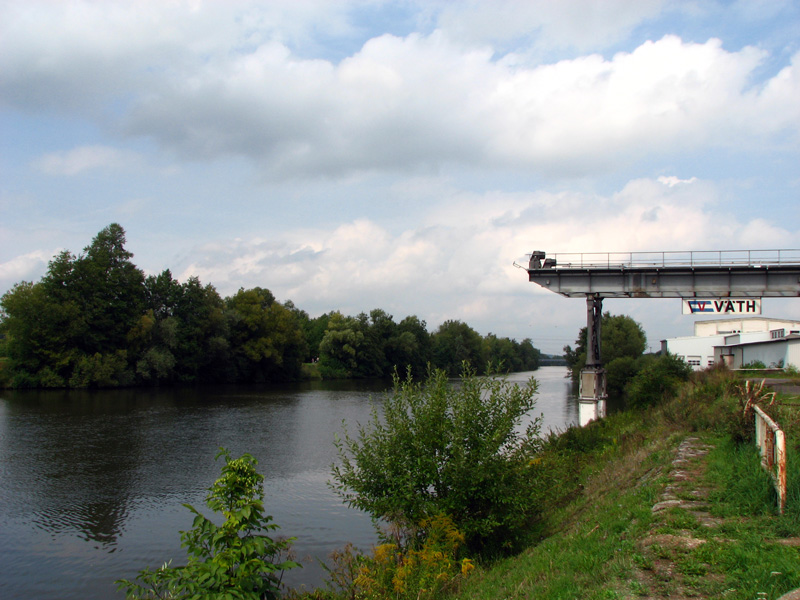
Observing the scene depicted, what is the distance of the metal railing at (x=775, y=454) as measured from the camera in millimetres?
6562

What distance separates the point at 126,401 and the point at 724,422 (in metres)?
47.7

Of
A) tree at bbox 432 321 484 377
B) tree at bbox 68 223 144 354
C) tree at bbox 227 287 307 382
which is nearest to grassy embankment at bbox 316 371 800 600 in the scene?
tree at bbox 68 223 144 354

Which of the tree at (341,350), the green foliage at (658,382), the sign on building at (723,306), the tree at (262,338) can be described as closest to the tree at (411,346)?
the tree at (341,350)

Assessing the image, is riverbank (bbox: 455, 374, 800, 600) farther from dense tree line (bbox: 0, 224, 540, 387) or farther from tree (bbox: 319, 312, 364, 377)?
tree (bbox: 319, 312, 364, 377)

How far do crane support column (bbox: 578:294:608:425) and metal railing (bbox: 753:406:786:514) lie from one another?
1910cm

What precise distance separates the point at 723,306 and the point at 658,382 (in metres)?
4.81

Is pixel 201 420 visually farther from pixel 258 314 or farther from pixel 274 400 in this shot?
pixel 258 314

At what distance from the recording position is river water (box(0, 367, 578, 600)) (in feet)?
45.4

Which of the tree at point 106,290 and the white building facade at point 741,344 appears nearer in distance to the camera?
the white building facade at point 741,344

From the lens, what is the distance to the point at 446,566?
9.92 m

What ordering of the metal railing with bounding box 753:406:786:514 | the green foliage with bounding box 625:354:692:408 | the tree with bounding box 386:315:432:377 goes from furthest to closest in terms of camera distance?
the tree with bounding box 386:315:432:377 → the green foliage with bounding box 625:354:692:408 → the metal railing with bounding box 753:406:786:514

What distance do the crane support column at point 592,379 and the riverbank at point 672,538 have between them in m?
14.4

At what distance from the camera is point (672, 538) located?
276 inches

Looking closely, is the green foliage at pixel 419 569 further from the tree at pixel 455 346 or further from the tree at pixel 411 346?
the tree at pixel 455 346
